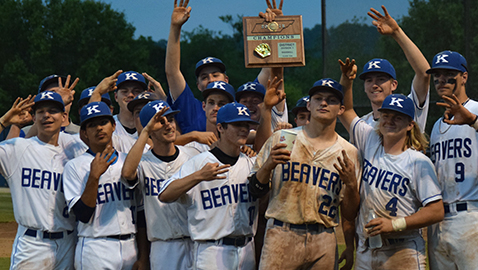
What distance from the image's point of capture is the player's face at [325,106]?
480 centimetres

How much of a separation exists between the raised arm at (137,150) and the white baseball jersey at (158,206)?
21 centimetres

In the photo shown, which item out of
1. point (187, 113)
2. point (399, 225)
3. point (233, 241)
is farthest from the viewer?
point (187, 113)

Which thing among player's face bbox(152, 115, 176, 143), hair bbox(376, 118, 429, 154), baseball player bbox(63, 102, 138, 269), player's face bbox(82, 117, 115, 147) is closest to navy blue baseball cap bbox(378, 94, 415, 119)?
hair bbox(376, 118, 429, 154)

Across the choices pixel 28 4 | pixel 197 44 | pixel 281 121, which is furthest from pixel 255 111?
pixel 197 44

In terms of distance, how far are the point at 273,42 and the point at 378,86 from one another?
3.99ft

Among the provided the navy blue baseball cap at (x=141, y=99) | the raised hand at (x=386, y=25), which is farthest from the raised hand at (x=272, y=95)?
the navy blue baseball cap at (x=141, y=99)

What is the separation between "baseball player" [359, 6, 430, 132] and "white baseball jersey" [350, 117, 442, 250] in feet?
2.46

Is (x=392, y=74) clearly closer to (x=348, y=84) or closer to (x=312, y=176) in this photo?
(x=348, y=84)

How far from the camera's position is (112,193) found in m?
5.13

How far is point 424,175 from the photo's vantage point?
4.69 meters

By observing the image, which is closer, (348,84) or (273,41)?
(348,84)

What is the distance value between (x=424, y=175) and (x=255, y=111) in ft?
7.04

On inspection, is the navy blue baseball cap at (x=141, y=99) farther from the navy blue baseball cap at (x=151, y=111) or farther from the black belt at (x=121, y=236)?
the black belt at (x=121, y=236)

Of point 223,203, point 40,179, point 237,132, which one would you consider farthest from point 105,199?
point 237,132
